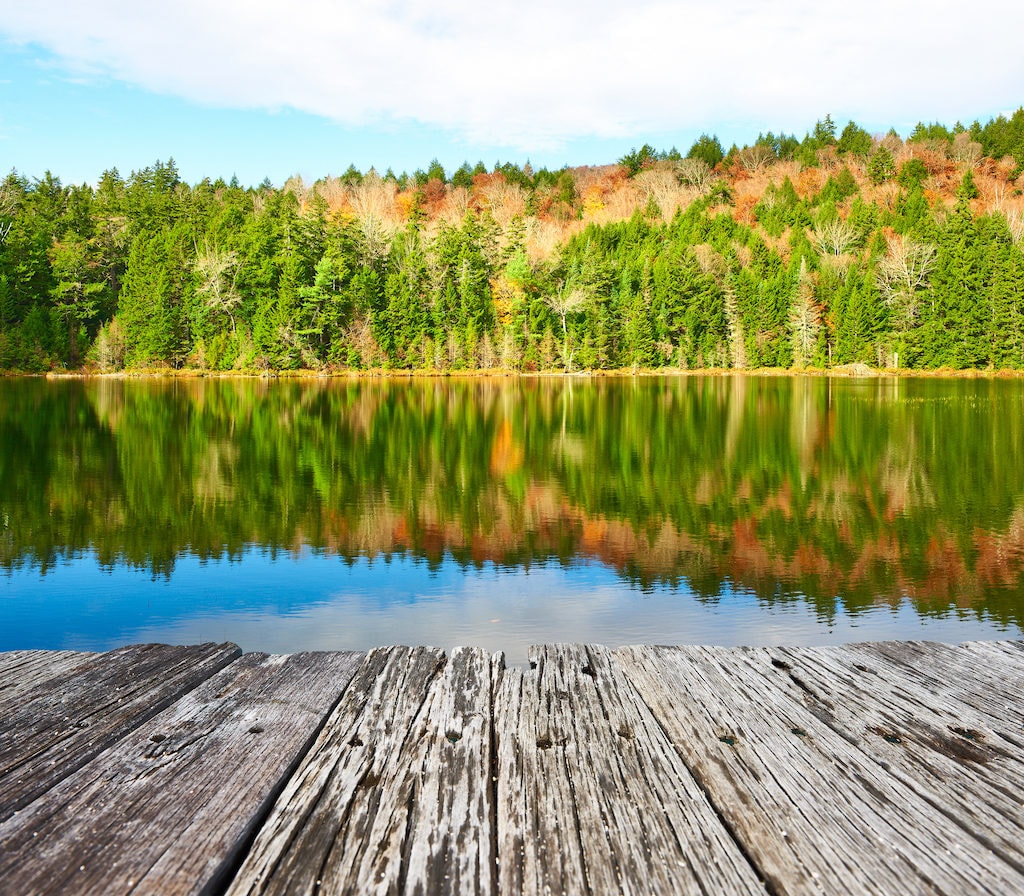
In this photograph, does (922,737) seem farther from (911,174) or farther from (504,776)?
(911,174)

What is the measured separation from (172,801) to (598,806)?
1.29 metres

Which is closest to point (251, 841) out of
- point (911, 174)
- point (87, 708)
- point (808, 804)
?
point (87, 708)

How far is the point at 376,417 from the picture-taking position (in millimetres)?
26969

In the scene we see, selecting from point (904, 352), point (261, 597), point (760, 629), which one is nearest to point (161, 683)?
point (261, 597)

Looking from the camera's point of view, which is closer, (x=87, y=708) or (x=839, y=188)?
(x=87, y=708)

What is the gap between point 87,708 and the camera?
10.4ft

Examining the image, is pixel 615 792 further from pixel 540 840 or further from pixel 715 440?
pixel 715 440

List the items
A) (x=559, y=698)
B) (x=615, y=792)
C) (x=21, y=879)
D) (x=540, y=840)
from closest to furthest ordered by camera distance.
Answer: (x=21, y=879)
(x=540, y=840)
(x=615, y=792)
(x=559, y=698)

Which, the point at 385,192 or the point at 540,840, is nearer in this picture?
the point at 540,840

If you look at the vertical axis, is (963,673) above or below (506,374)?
Result: below

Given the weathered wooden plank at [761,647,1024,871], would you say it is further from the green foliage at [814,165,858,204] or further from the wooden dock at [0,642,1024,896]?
the green foliage at [814,165,858,204]

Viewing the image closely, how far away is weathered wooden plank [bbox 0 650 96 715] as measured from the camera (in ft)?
11.1

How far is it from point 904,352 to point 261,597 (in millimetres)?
63613

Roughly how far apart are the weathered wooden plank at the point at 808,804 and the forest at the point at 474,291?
58739 millimetres
